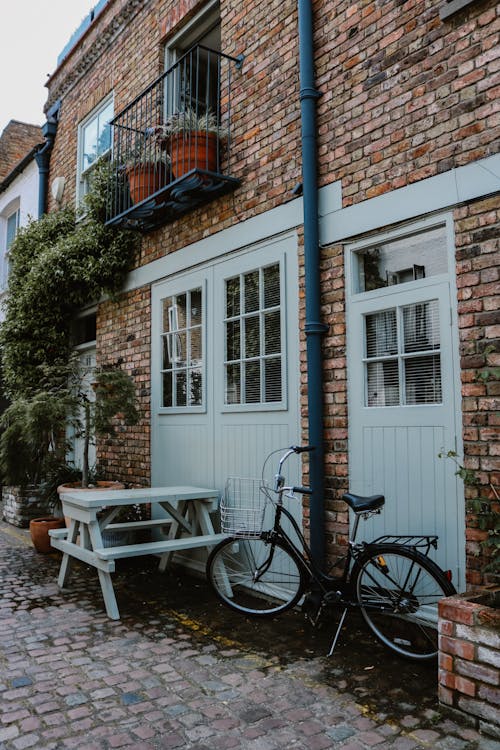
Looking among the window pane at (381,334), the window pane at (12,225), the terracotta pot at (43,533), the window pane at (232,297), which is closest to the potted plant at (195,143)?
the window pane at (232,297)

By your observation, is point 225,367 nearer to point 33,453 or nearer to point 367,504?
point 367,504

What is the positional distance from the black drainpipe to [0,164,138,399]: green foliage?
124 centimetres

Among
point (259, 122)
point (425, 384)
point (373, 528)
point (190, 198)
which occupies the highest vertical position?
point (259, 122)

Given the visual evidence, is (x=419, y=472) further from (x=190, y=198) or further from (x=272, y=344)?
(x=190, y=198)

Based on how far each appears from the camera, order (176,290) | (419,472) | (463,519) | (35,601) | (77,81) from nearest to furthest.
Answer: (463,519), (419,472), (35,601), (176,290), (77,81)

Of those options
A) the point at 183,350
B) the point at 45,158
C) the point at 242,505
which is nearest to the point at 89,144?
the point at 45,158

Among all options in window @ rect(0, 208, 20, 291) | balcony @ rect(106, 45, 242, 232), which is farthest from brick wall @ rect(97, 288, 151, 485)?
window @ rect(0, 208, 20, 291)

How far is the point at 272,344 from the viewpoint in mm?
4930

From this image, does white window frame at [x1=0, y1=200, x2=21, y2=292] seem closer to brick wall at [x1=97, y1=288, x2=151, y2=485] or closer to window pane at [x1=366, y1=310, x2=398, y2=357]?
brick wall at [x1=97, y1=288, x2=151, y2=485]

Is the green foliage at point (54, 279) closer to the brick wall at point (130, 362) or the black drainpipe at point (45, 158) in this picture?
the brick wall at point (130, 362)

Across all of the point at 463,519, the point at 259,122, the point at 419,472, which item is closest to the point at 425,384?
the point at 419,472

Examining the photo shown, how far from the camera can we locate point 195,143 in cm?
538

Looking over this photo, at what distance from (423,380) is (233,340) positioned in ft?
6.66

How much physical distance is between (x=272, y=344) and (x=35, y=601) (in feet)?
9.15
